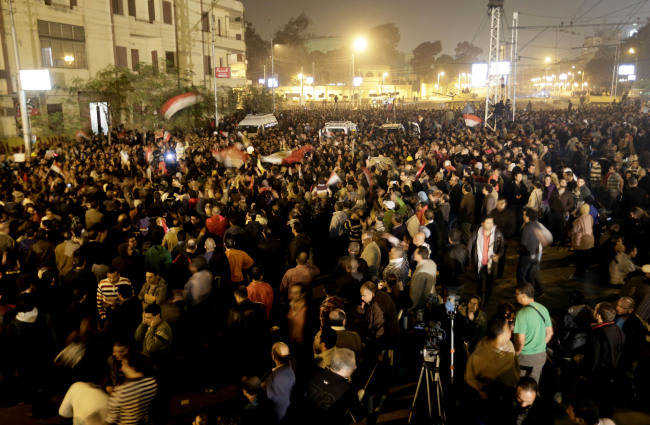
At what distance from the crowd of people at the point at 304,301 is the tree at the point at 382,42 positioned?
106504mm

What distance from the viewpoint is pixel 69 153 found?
18922 millimetres

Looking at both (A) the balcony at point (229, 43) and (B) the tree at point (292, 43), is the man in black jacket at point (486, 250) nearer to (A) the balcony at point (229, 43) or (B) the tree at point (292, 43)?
(A) the balcony at point (229, 43)

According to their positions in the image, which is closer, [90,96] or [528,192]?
[528,192]

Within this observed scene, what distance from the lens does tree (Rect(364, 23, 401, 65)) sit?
112750mm

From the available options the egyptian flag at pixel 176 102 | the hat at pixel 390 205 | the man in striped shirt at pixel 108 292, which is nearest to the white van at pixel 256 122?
the egyptian flag at pixel 176 102

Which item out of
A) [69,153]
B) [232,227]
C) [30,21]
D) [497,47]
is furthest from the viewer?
[30,21]

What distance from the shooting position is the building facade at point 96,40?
85.8ft

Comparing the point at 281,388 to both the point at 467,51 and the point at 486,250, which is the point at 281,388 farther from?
the point at 467,51

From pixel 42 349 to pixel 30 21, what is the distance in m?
27.4

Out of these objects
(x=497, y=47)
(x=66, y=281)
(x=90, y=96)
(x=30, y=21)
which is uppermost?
(x=30, y=21)

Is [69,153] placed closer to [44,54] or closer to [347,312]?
[44,54]

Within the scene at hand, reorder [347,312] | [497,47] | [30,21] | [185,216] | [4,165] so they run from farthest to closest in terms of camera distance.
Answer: [30,21], [497,47], [4,165], [185,216], [347,312]

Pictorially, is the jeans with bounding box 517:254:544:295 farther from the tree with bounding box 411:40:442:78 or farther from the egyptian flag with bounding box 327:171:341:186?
the tree with bounding box 411:40:442:78

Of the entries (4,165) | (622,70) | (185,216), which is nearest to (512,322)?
(185,216)
